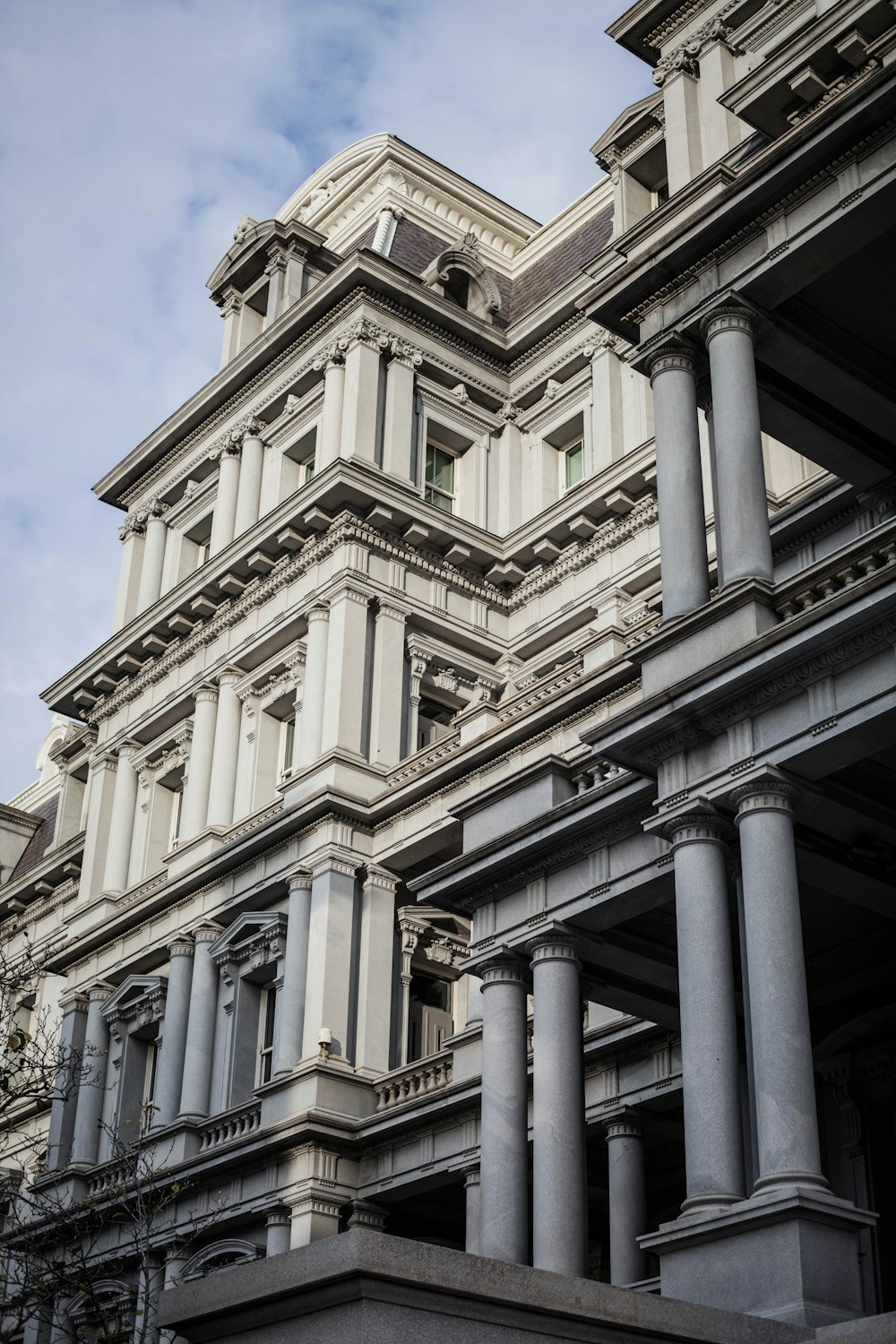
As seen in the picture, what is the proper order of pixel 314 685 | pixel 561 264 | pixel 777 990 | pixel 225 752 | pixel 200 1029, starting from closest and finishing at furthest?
pixel 777 990
pixel 200 1029
pixel 314 685
pixel 225 752
pixel 561 264

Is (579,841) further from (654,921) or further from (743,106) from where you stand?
(743,106)

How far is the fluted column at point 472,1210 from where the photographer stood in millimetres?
26156

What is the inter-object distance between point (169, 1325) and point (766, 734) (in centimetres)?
839

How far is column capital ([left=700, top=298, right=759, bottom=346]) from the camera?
811 inches

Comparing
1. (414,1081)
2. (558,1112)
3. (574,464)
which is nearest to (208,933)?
(414,1081)

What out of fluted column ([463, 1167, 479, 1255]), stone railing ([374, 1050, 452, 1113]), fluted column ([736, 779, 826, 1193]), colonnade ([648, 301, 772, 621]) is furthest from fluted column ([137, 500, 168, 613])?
fluted column ([736, 779, 826, 1193])

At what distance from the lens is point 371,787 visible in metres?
34.3

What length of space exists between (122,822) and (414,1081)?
46.3 ft

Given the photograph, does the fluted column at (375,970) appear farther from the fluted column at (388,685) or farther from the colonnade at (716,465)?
the colonnade at (716,465)

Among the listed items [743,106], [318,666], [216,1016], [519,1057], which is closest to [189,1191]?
[216,1016]

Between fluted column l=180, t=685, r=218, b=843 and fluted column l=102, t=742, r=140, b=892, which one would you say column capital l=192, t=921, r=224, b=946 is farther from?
fluted column l=102, t=742, r=140, b=892

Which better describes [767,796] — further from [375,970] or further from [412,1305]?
[375,970]

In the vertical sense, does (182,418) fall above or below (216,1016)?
above

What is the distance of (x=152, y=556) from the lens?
4528cm
